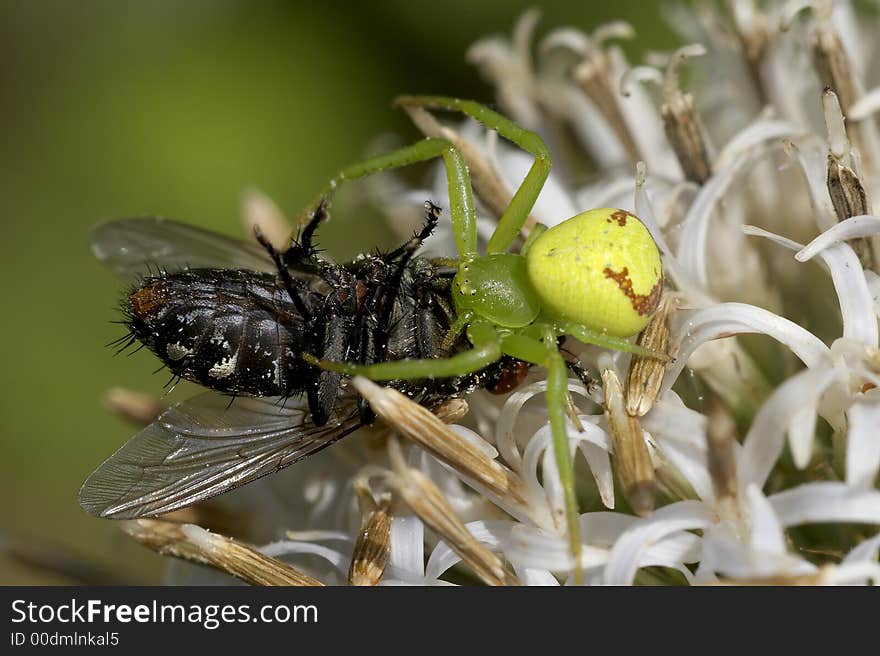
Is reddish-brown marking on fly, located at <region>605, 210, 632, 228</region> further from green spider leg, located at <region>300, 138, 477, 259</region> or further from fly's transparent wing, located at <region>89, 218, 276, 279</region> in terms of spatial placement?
fly's transparent wing, located at <region>89, 218, 276, 279</region>

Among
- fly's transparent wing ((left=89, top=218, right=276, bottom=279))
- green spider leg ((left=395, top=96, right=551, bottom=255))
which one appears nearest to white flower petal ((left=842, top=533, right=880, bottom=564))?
green spider leg ((left=395, top=96, right=551, bottom=255))

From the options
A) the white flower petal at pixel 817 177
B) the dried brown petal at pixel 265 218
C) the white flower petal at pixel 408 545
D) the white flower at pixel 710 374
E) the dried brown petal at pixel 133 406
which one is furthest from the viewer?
the dried brown petal at pixel 265 218

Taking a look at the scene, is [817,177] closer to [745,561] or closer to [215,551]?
[745,561]

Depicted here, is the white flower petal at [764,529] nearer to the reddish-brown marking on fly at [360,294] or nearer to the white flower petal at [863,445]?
the white flower petal at [863,445]

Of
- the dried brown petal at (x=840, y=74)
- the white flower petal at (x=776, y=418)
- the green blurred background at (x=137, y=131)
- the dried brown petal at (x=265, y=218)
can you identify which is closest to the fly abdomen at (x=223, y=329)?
the white flower petal at (x=776, y=418)

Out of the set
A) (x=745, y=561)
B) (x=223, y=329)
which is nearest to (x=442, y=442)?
(x=223, y=329)

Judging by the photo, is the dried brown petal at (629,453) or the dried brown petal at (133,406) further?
the dried brown petal at (133,406)
